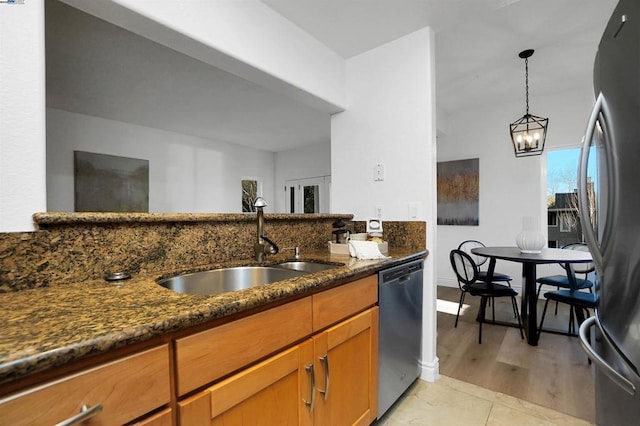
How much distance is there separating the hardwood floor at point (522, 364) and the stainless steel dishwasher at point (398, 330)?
0.52 meters

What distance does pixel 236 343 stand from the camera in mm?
826

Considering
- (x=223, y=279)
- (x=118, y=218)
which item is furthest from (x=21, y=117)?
(x=223, y=279)

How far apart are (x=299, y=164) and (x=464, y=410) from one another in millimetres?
5405

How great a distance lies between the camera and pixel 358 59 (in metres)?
2.42

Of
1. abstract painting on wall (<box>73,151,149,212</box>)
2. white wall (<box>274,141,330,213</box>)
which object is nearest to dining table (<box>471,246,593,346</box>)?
white wall (<box>274,141,330,213</box>)

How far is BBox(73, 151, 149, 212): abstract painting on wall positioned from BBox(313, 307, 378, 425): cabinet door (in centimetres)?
425

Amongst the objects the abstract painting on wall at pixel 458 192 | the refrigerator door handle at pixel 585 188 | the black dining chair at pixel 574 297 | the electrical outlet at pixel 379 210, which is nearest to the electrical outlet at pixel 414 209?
the electrical outlet at pixel 379 210

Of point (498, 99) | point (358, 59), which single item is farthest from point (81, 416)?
point (498, 99)

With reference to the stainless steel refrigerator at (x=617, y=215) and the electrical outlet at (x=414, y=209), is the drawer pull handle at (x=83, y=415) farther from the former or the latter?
the electrical outlet at (x=414, y=209)

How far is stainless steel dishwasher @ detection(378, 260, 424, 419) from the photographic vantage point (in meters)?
1.54

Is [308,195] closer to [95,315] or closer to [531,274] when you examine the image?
[531,274]

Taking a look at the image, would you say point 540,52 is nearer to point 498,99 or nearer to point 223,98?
point 498,99

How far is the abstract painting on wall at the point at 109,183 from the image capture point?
3977 millimetres

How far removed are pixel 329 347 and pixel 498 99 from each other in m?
4.17
